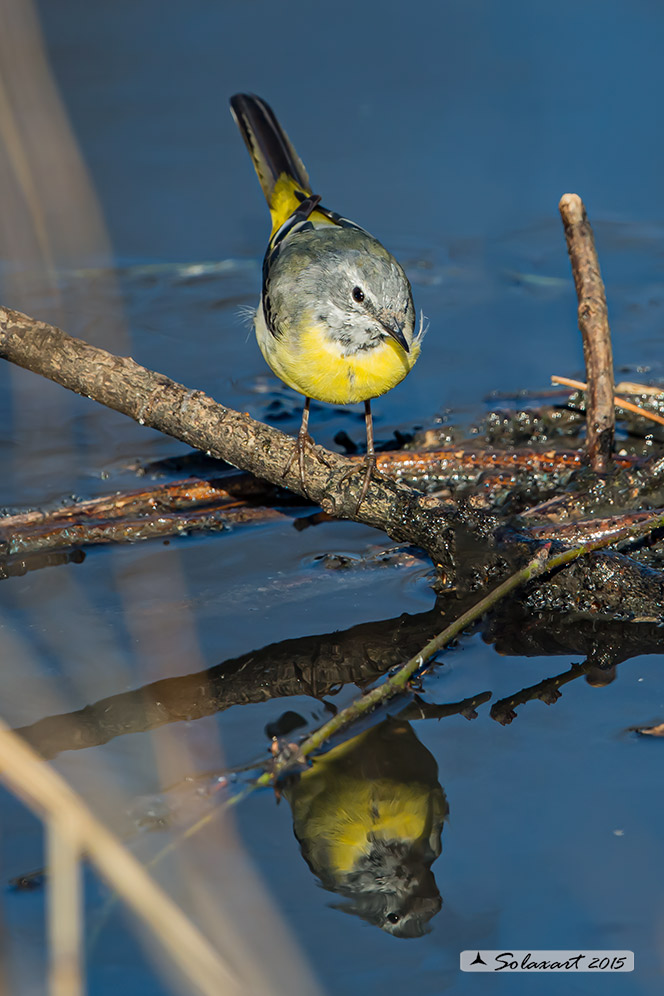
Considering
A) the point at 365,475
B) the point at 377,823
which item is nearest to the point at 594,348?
the point at 365,475

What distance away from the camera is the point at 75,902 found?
2441 mm

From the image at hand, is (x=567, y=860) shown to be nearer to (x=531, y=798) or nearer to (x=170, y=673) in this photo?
(x=531, y=798)

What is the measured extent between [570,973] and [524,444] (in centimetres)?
316

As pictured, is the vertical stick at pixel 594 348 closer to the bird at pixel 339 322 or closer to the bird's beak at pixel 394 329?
the bird at pixel 339 322

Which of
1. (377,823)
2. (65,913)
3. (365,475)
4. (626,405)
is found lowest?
(377,823)

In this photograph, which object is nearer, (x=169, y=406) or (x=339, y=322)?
(x=169, y=406)

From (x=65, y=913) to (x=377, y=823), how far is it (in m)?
1.07

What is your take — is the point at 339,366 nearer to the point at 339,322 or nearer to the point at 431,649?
the point at 339,322

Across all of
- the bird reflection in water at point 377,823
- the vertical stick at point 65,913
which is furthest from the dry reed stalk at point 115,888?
the bird reflection in water at point 377,823

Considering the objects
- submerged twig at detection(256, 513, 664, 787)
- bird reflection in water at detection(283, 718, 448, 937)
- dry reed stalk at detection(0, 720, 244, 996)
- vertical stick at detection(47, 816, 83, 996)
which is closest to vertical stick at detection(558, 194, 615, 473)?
submerged twig at detection(256, 513, 664, 787)

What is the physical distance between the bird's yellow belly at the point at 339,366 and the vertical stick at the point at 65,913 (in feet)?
7.53

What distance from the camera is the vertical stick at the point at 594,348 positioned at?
15.9 ft

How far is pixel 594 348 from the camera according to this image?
485cm

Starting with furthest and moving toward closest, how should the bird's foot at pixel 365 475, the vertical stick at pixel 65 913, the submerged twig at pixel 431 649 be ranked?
the bird's foot at pixel 365 475 → the submerged twig at pixel 431 649 → the vertical stick at pixel 65 913
